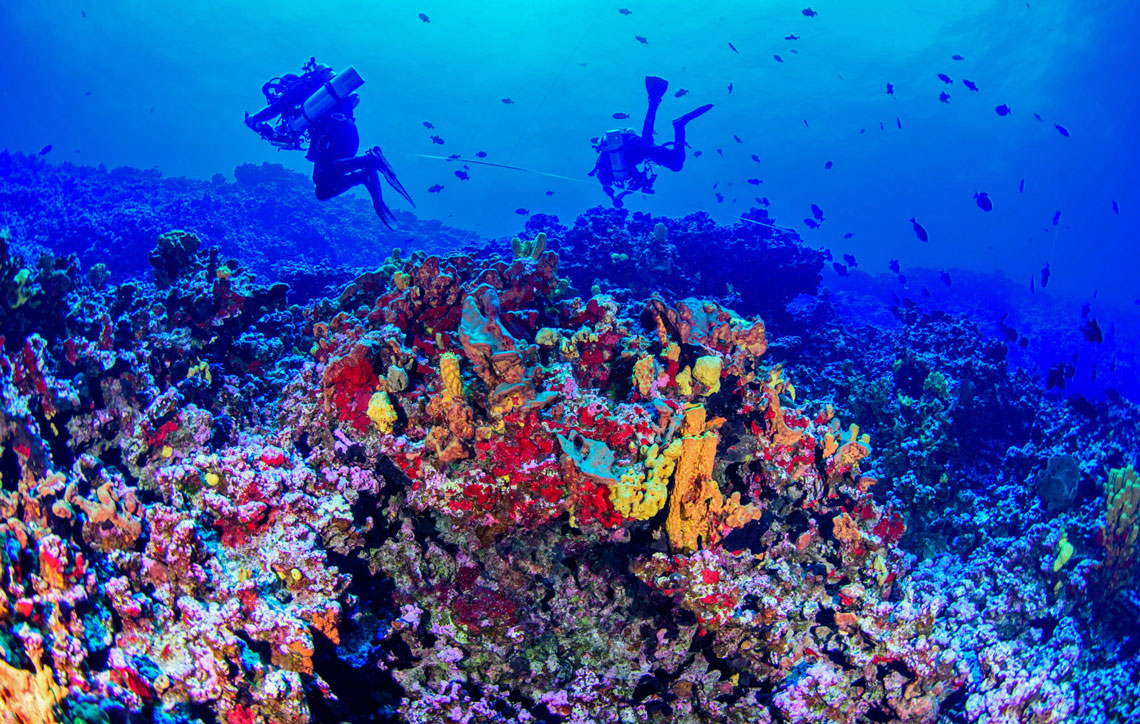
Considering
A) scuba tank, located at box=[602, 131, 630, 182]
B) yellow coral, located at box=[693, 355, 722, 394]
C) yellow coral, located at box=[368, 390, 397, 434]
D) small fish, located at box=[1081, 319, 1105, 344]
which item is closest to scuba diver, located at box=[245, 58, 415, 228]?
scuba tank, located at box=[602, 131, 630, 182]

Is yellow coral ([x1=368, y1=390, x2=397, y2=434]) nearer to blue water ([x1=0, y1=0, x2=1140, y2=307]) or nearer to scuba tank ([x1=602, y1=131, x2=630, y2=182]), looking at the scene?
scuba tank ([x1=602, y1=131, x2=630, y2=182])

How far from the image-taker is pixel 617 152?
12.6 m

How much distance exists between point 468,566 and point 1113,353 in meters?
32.3

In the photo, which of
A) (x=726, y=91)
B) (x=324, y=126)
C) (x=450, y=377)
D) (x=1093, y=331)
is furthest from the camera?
(x=726, y=91)

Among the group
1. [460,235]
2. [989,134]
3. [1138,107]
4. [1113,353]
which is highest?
[1138,107]

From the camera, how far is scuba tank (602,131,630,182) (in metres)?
12.4

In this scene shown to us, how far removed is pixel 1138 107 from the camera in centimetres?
4922

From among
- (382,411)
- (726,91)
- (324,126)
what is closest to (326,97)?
(324,126)

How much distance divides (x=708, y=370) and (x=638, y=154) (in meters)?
10.6

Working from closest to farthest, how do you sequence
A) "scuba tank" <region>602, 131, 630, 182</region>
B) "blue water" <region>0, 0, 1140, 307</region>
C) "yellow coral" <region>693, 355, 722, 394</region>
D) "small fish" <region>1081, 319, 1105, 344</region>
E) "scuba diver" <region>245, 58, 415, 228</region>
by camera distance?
"yellow coral" <region>693, 355, 722, 394</region>
"small fish" <region>1081, 319, 1105, 344</region>
"scuba diver" <region>245, 58, 415, 228</region>
"scuba tank" <region>602, 131, 630, 182</region>
"blue water" <region>0, 0, 1140, 307</region>

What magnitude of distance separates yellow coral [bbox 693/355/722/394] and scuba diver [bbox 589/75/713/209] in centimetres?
1026

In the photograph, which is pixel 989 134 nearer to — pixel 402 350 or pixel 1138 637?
pixel 1138 637

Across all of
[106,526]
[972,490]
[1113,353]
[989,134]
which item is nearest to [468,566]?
[106,526]

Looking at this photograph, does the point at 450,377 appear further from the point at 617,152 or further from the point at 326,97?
the point at 617,152
